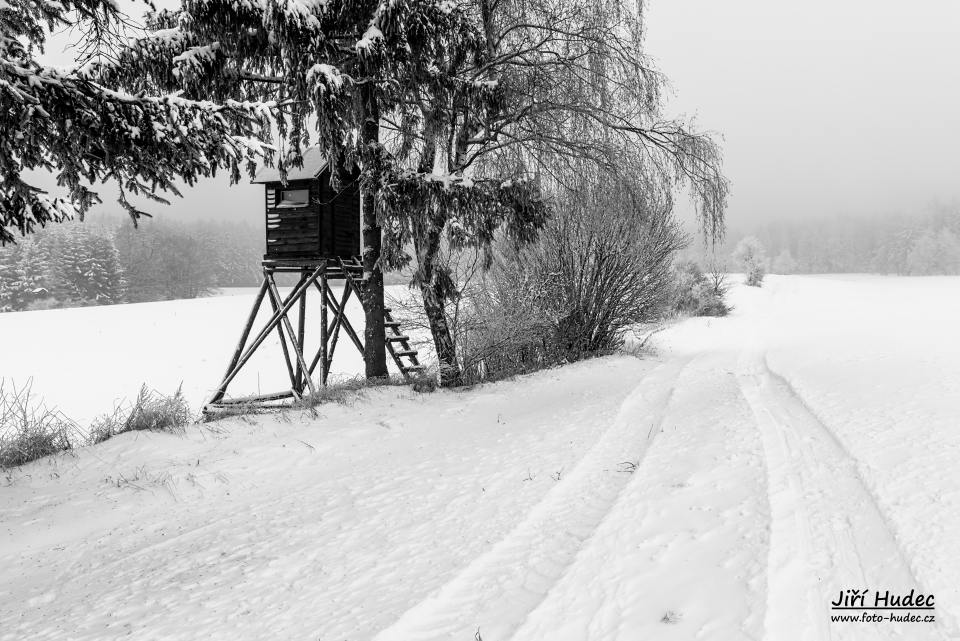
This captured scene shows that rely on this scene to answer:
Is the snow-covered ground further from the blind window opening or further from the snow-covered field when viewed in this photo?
the snow-covered field

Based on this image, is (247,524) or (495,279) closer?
(247,524)

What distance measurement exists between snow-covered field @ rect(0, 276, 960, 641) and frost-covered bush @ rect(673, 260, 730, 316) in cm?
1928

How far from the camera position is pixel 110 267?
1935 inches

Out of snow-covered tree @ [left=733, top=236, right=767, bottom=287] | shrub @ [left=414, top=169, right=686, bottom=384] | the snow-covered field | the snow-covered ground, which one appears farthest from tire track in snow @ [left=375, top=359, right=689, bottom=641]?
snow-covered tree @ [left=733, top=236, right=767, bottom=287]

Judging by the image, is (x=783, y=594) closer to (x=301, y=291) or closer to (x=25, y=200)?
(x=25, y=200)

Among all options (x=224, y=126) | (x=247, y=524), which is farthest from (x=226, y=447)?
(x=224, y=126)

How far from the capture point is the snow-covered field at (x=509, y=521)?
8.14ft

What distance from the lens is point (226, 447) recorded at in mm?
5402

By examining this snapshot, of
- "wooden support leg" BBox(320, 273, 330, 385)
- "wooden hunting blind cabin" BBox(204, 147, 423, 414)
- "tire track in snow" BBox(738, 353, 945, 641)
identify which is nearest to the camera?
"tire track in snow" BBox(738, 353, 945, 641)

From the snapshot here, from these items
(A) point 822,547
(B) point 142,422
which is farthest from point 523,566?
(B) point 142,422

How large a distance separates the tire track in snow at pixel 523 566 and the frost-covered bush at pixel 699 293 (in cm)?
2208

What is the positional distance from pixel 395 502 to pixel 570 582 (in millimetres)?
1718

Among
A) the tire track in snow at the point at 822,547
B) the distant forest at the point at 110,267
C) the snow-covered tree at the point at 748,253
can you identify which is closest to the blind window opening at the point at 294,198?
the tire track in snow at the point at 822,547

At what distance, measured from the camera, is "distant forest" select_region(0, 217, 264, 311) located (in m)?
43.9
